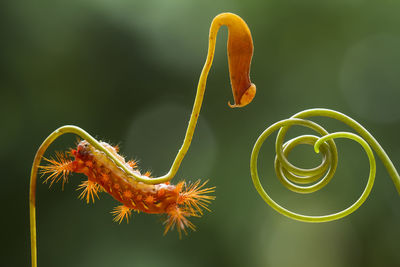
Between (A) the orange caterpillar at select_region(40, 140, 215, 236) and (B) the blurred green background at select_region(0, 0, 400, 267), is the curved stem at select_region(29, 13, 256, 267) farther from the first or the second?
(B) the blurred green background at select_region(0, 0, 400, 267)

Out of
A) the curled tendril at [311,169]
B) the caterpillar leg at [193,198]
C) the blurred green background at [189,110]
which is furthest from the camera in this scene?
the blurred green background at [189,110]

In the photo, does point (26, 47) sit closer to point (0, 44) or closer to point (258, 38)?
point (0, 44)

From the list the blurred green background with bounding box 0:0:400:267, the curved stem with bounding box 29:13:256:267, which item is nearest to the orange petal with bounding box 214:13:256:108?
the curved stem with bounding box 29:13:256:267

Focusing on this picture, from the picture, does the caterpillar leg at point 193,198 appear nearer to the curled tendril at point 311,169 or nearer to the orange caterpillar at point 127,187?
the orange caterpillar at point 127,187

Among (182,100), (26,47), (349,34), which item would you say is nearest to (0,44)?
(26,47)

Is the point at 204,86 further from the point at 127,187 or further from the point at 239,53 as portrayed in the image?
the point at 127,187

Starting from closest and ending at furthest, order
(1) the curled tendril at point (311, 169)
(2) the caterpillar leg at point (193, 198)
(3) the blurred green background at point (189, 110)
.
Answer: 1. (1) the curled tendril at point (311, 169)
2. (2) the caterpillar leg at point (193, 198)
3. (3) the blurred green background at point (189, 110)

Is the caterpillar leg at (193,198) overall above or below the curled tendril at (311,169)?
below

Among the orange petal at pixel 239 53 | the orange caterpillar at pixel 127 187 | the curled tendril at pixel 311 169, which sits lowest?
the orange caterpillar at pixel 127 187

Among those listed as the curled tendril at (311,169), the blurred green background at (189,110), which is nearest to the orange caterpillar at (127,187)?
the curled tendril at (311,169)

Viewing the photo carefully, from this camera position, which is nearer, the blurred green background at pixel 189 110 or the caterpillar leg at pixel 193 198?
the caterpillar leg at pixel 193 198
